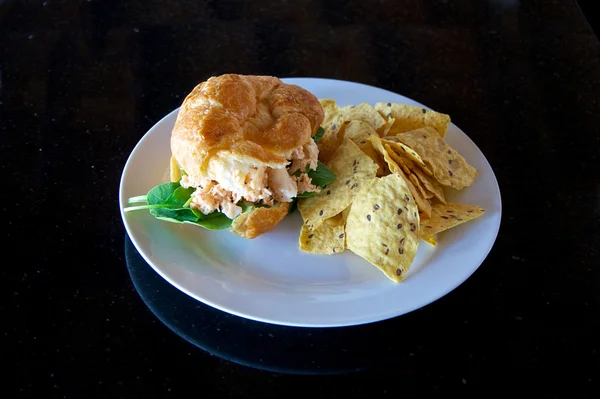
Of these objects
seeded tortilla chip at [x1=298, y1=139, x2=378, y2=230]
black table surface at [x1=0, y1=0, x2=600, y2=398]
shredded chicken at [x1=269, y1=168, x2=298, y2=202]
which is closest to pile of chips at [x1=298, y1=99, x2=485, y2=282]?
seeded tortilla chip at [x1=298, y1=139, x2=378, y2=230]

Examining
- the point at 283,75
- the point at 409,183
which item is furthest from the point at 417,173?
the point at 283,75

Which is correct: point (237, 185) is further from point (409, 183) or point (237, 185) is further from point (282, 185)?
point (409, 183)

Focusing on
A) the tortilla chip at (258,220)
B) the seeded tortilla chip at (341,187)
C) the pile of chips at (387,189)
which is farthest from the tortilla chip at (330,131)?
the tortilla chip at (258,220)

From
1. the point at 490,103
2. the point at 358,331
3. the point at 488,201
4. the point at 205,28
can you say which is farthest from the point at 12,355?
the point at 490,103

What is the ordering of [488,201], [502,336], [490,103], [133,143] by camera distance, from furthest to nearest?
[490,103] < [133,143] < [488,201] < [502,336]

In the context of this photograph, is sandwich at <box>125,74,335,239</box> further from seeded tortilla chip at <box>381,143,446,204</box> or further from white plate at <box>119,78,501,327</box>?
seeded tortilla chip at <box>381,143,446,204</box>

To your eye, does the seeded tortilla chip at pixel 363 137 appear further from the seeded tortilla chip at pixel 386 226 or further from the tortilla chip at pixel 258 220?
the tortilla chip at pixel 258 220

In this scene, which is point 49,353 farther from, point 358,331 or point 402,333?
point 402,333
